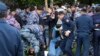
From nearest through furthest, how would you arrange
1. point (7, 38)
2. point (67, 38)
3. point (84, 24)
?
1. point (7, 38)
2. point (84, 24)
3. point (67, 38)

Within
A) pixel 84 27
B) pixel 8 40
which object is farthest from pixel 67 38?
pixel 8 40

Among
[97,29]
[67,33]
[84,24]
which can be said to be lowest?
[67,33]

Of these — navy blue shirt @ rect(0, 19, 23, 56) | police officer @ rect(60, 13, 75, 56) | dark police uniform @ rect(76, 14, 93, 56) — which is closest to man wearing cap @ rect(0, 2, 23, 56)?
navy blue shirt @ rect(0, 19, 23, 56)

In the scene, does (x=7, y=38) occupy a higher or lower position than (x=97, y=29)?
higher

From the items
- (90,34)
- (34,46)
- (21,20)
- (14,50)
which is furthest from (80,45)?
(14,50)

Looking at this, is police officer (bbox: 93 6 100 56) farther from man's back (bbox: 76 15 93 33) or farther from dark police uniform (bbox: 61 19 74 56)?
dark police uniform (bbox: 61 19 74 56)

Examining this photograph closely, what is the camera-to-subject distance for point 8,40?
5.14m

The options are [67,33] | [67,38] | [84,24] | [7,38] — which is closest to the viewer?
[7,38]

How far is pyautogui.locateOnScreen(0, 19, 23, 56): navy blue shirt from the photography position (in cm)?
514

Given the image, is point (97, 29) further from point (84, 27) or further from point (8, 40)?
point (8, 40)

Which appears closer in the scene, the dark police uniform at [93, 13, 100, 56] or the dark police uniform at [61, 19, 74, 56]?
the dark police uniform at [93, 13, 100, 56]

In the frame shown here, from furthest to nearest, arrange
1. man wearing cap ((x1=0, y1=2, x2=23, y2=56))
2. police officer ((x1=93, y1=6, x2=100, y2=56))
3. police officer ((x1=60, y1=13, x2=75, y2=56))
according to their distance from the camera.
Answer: police officer ((x1=60, y1=13, x2=75, y2=56)) → police officer ((x1=93, y1=6, x2=100, y2=56)) → man wearing cap ((x1=0, y1=2, x2=23, y2=56))

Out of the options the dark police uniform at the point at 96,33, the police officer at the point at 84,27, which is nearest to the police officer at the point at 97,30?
the dark police uniform at the point at 96,33

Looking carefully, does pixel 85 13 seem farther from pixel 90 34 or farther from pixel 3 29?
pixel 3 29
